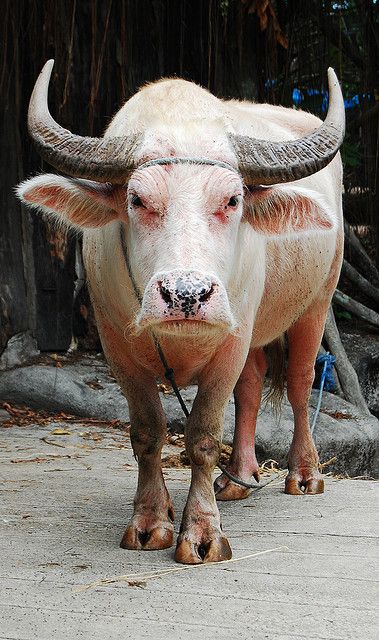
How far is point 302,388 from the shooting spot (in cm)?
609

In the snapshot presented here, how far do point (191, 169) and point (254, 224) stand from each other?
52cm

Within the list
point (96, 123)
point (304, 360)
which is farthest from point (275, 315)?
point (96, 123)

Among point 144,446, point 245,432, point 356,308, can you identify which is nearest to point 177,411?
point 245,432

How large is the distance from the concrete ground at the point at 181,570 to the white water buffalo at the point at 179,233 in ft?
0.84

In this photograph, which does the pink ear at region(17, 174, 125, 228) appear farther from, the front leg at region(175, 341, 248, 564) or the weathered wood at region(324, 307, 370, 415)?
the weathered wood at region(324, 307, 370, 415)

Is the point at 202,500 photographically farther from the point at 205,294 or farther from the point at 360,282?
the point at 360,282

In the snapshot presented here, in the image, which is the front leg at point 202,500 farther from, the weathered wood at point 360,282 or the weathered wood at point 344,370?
the weathered wood at point 360,282

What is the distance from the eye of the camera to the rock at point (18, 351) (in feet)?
29.1

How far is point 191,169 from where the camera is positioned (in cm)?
385

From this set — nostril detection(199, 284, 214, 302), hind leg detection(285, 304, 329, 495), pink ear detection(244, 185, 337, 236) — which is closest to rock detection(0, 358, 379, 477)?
hind leg detection(285, 304, 329, 495)

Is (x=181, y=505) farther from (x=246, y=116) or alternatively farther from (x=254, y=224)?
(x=246, y=116)

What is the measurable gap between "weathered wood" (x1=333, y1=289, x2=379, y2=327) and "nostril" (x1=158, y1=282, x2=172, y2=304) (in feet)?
24.0

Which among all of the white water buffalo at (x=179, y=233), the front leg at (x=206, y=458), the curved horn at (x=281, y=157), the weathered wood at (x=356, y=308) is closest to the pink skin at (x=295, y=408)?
the white water buffalo at (x=179, y=233)

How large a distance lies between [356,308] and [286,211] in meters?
6.63
